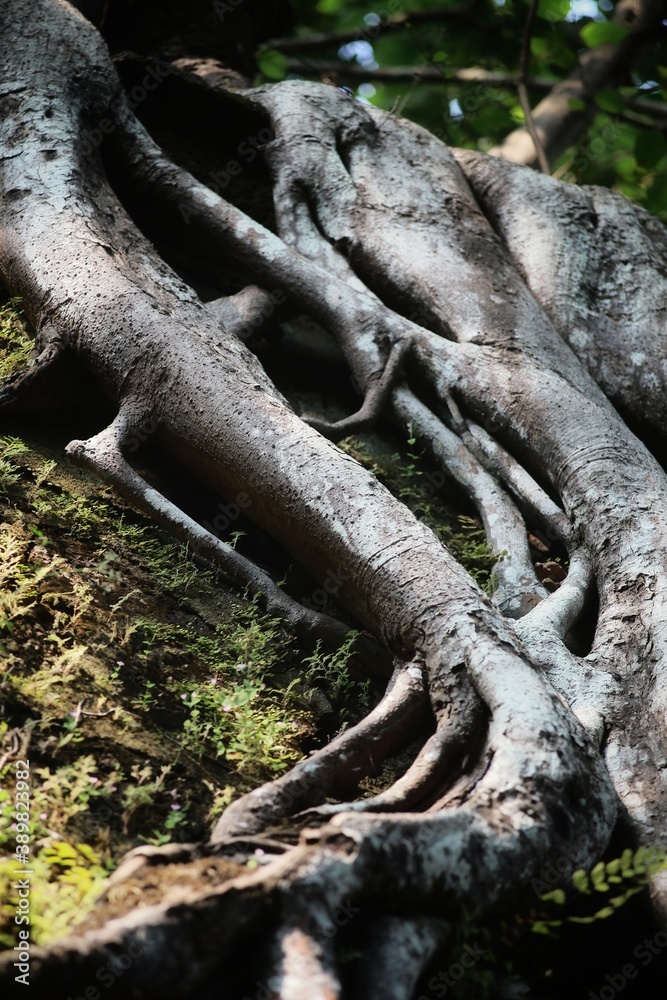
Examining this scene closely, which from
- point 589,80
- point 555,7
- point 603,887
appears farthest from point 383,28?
point 603,887

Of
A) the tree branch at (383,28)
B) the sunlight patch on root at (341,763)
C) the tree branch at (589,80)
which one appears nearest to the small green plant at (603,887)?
the sunlight patch on root at (341,763)

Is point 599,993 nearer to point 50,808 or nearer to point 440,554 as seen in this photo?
point 440,554

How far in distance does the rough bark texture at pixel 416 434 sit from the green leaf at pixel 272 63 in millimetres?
3068

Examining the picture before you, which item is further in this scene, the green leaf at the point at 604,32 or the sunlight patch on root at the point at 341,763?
the green leaf at the point at 604,32

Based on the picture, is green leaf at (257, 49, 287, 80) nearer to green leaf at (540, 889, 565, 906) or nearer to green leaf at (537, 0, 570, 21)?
green leaf at (537, 0, 570, 21)

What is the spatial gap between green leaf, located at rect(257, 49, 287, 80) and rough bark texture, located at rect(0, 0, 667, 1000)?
3.07 meters

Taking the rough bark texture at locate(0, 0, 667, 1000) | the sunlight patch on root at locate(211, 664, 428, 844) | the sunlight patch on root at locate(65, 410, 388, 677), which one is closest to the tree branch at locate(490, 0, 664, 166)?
the rough bark texture at locate(0, 0, 667, 1000)

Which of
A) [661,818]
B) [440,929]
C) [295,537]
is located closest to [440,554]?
[295,537]

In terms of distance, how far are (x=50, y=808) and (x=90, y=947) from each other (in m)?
0.67

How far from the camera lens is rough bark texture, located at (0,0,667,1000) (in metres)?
1.92

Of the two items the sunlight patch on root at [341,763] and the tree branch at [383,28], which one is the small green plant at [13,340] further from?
the tree branch at [383,28]

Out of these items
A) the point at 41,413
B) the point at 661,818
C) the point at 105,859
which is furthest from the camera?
the point at 41,413

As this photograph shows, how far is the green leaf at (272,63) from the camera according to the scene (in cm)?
767

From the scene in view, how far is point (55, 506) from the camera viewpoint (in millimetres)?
3127
